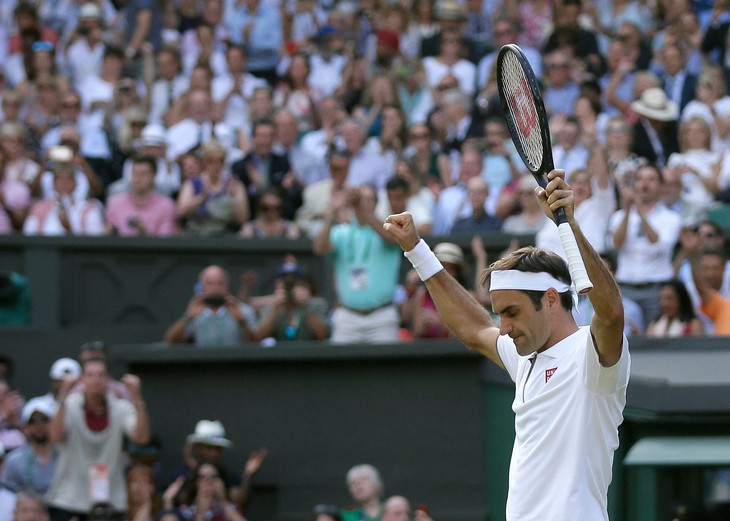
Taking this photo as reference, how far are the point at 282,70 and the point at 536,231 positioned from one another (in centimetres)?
490

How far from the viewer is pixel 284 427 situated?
10.7m

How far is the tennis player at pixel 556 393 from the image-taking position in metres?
4.38

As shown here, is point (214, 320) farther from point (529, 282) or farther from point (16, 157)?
Result: point (529, 282)

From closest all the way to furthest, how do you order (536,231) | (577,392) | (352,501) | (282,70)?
(577,392) < (352,501) < (536,231) < (282,70)

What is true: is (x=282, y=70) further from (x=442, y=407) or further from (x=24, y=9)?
(x=442, y=407)

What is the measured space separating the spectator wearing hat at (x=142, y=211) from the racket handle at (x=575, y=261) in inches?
322

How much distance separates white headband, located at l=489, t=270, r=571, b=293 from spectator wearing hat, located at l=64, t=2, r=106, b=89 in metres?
10.7

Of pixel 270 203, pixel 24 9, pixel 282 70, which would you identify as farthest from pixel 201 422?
pixel 24 9

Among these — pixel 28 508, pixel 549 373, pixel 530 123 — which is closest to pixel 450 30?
pixel 28 508

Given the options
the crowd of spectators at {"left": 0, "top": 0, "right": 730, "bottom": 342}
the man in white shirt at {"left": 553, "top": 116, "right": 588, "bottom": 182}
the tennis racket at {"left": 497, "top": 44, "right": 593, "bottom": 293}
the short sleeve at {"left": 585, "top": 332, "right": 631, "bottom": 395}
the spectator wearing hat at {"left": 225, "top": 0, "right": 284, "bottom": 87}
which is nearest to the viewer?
the tennis racket at {"left": 497, "top": 44, "right": 593, "bottom": 293}

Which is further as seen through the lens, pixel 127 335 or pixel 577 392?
pixel 127 335

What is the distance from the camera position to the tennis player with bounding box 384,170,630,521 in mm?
4379

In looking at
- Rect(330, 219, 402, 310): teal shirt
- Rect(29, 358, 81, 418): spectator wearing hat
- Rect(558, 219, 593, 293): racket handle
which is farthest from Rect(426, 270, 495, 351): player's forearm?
Rect(29, 358, 81, 418): spectator wearing hat

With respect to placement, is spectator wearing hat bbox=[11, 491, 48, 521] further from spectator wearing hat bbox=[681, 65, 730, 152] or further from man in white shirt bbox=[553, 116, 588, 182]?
spectator wearing hat bbox=[681, 65, 730, 152]
